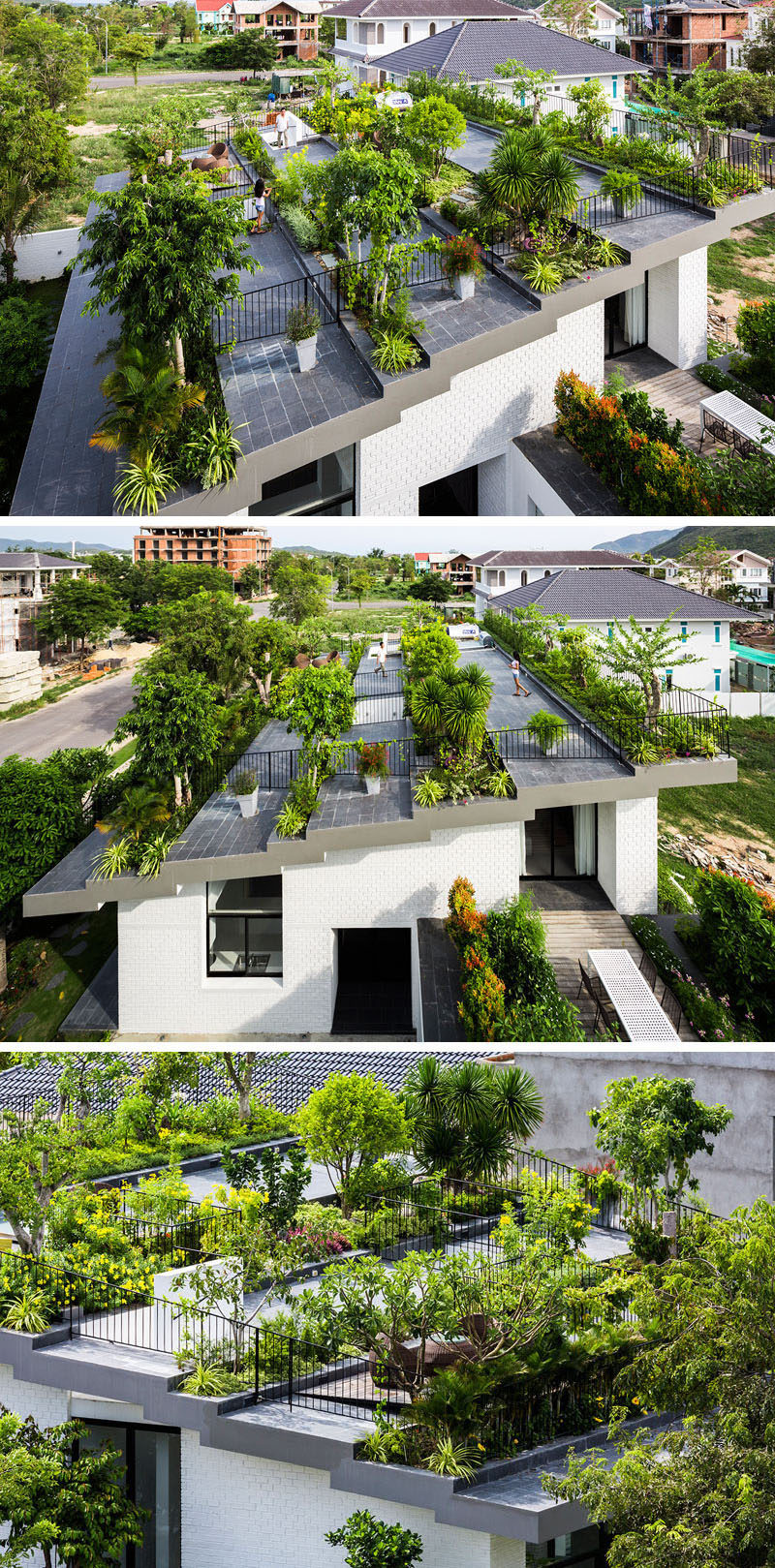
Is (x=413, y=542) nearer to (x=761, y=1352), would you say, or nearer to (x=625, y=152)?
(x=625, y=152)

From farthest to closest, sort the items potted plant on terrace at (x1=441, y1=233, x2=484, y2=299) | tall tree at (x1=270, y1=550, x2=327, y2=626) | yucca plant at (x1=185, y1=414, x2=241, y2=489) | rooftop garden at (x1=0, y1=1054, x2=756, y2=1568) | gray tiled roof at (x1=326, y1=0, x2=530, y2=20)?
gray tiled roof at (x1=326, y1=0, x2=530, y2=20), potted plant on terrace at (x1=441, y1=233, x2=484, y2=299), tall tree at (x1=270, y1=550, x2=327, y2=626), yucca plant at (x1=185, y1=414, x2=241, y2=489), rooftop garden at (x1=0, y1=1054, x2=756, y2=1568)

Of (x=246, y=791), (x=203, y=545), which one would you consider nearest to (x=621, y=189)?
(x=203, y=545)

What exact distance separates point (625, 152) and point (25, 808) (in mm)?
8399

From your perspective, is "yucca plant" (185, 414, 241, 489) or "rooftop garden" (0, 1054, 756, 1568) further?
"yucca plant" (185, 414, 241, 489)

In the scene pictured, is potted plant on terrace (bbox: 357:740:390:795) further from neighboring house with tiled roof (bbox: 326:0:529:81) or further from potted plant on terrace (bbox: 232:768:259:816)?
neighboring house with tiled roof (bbox: 326:0:529:81)

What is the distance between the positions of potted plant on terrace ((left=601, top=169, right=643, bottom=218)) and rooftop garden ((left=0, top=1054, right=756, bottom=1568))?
7.77 metres

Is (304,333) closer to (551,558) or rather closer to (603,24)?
(551,558)

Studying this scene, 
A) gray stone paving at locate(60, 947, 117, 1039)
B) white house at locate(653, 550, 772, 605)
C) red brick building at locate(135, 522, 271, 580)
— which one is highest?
red brick building at locate(135, 522, 271, 580)

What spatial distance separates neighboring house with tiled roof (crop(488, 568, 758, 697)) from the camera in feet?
36.2

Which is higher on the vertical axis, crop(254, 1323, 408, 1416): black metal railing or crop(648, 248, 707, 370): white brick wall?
crop(648, 248, 707, 370): white brick wall

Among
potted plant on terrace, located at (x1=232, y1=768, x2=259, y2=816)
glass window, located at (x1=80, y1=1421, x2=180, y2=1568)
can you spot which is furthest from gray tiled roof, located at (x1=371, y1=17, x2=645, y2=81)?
glass window, located at (x1=80, y1=1421, x2=180, y2=1568)

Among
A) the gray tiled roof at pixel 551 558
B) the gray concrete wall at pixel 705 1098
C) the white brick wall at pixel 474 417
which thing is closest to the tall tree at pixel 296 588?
the white brick wall at pixel 474 417

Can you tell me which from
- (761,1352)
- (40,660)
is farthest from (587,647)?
(761,1352)

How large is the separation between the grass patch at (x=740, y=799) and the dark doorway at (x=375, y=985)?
8.82 ft
